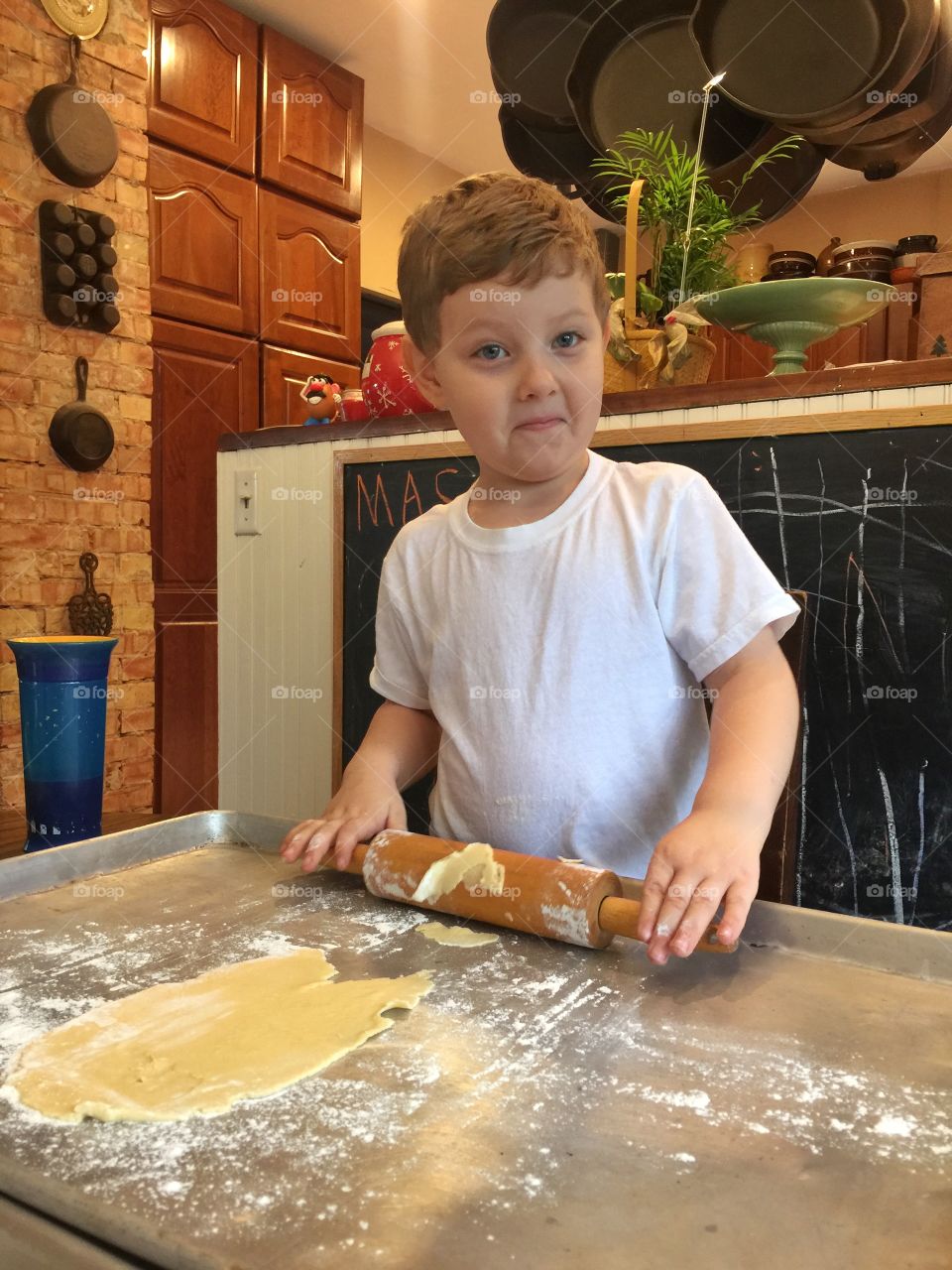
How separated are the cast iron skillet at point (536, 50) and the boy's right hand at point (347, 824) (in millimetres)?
1393

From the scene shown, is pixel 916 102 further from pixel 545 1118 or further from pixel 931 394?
pixel 545 1118

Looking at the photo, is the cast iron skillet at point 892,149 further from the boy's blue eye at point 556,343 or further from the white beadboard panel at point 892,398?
the boy's blue eye at point 556,343

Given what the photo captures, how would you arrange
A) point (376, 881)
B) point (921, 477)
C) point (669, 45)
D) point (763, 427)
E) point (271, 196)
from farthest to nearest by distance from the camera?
1. point (271, 196)
2. point (669, 45)
3. point (763, 427)
4. point (921, 477)
5. point (376, 881)

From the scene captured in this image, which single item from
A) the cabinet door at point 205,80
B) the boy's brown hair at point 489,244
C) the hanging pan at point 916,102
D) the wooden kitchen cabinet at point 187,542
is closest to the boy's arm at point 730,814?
the boy's brown hair at point 489,244

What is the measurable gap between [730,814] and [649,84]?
4.78 feet

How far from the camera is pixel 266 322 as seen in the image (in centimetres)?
337

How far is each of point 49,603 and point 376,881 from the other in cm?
229

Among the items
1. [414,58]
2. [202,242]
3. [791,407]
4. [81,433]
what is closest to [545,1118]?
[791,407]

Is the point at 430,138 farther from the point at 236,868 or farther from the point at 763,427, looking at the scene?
the point at 236,868

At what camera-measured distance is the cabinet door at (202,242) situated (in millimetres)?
2986

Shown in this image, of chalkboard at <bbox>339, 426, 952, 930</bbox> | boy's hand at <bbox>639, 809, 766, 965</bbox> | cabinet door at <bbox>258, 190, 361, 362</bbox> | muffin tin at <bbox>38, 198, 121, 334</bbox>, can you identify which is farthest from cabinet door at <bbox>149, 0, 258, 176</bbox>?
boy's hand at <bbox>639, 809, 766, 965</bbox>

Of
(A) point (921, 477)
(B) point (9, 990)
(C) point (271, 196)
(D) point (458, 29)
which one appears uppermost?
(D) point (458, 29)

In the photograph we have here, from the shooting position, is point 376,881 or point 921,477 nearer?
point 376,881

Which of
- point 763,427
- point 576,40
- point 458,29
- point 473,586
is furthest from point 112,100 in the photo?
point 473,586
